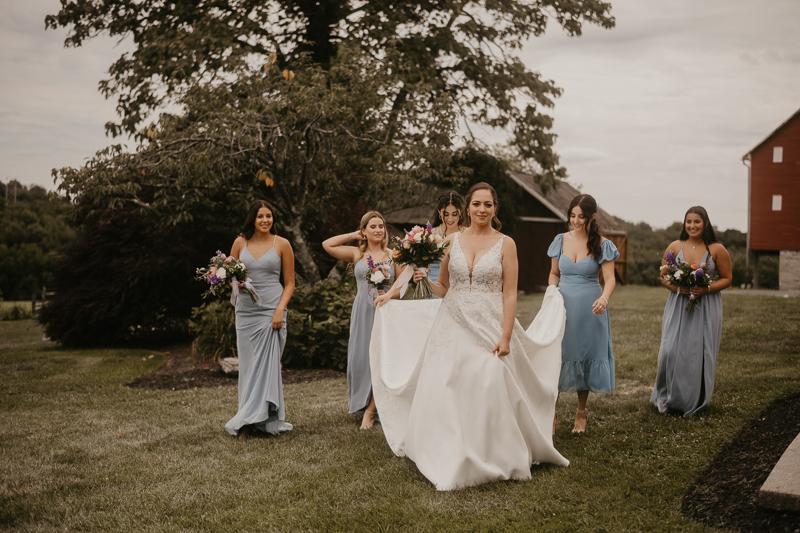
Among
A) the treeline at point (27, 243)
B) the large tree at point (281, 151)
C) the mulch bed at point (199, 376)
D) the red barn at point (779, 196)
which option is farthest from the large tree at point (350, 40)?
the treeline at point (27, 243)

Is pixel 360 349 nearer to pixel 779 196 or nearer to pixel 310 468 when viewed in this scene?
pixel 310 468

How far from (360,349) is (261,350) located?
3.85ft

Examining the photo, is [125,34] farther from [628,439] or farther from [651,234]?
[651,234]

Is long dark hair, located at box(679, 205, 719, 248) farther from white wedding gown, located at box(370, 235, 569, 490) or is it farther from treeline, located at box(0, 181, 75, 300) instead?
treeline, located at box(0, 181, 75, 300)

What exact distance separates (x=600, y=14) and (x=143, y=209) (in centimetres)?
1359

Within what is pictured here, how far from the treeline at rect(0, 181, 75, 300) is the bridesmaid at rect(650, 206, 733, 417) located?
168 feet

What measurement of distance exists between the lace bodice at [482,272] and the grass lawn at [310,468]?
1.54 m

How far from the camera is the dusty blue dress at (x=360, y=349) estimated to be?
7012 mm

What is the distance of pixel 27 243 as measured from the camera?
56.0m

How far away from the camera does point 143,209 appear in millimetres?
12094

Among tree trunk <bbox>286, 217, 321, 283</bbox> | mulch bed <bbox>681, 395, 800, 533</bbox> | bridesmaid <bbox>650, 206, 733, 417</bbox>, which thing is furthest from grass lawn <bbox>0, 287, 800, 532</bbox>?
tree trunk <bbox>286, 217, 321, 283</bbox>

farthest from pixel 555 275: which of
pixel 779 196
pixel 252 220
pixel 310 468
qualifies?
pixel 779 196

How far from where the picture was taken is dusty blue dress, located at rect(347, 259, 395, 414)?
7012 mm

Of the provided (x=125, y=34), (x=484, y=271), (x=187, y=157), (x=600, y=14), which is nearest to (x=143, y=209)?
(x=187, y=157)
